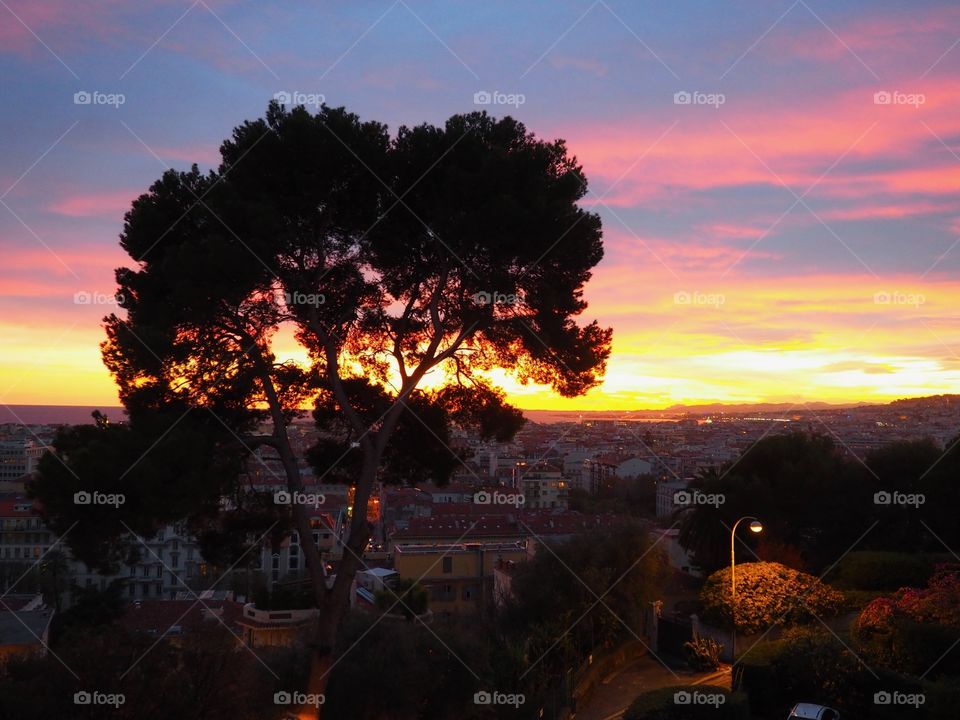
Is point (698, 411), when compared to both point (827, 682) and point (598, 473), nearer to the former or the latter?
point (598, 473)

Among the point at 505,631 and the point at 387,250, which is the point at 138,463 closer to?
the point at 387,250

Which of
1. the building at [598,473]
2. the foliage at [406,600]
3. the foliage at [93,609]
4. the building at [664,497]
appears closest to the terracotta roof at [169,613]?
the foliage at [93,609]

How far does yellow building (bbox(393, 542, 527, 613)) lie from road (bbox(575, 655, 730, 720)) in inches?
534

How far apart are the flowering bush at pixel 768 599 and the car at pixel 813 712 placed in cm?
413

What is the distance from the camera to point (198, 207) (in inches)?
354

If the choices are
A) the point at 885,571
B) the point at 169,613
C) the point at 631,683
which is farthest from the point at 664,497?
the point at 631,683

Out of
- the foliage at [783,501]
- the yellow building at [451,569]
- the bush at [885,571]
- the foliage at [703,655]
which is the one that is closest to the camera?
the foliage at [703,655]

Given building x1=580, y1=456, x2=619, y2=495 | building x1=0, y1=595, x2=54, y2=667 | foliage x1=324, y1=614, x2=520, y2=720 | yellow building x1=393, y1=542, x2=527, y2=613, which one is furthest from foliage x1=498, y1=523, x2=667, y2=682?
building x1=580, y1=456, x2=619, y2=495

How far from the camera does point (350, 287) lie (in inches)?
387

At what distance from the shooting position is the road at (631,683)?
11938 mm

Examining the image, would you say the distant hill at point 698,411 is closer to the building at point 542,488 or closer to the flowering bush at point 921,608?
the building at point 542,488

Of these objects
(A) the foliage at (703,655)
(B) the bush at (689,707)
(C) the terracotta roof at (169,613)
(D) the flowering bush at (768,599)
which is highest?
(D) the flowering bush at (768,599)

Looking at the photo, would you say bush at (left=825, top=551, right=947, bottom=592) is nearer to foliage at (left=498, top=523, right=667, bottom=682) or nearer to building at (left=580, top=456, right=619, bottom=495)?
foliage at (left=498, top=523, right=667, bottom=682)

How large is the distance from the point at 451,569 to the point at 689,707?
20284 mm
